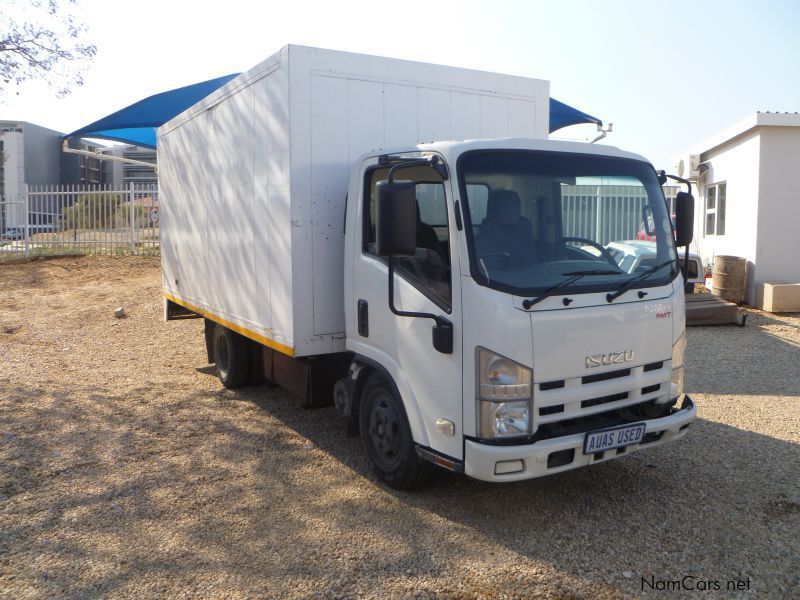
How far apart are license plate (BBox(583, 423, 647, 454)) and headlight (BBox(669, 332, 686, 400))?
0.43 meters

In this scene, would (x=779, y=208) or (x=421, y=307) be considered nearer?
(x=421, y=307)

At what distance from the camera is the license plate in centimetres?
404

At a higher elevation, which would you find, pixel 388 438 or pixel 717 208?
pixel 717 208

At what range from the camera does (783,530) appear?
4.20 metres

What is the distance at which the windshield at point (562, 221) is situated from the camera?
405 cm

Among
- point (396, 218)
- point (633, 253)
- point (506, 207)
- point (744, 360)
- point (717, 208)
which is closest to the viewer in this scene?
point (396, 218)

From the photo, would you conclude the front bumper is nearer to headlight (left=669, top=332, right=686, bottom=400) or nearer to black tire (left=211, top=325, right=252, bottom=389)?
headlight (left=669, top=332, right=686, bottom=400)

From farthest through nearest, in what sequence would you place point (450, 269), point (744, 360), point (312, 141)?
point (744, 360) < point (312, 141) < point (450, 269)

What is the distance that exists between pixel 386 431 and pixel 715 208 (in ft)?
42.2

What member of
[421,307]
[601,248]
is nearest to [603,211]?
[601,248]

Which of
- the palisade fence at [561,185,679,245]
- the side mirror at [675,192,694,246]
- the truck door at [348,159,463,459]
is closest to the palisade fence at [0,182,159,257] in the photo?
the truck door at [348,159,463,459]

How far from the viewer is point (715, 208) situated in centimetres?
1523

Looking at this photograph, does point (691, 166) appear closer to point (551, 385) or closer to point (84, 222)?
point (551, 385)

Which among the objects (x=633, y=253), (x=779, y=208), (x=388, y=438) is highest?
(x=779, y=208)
